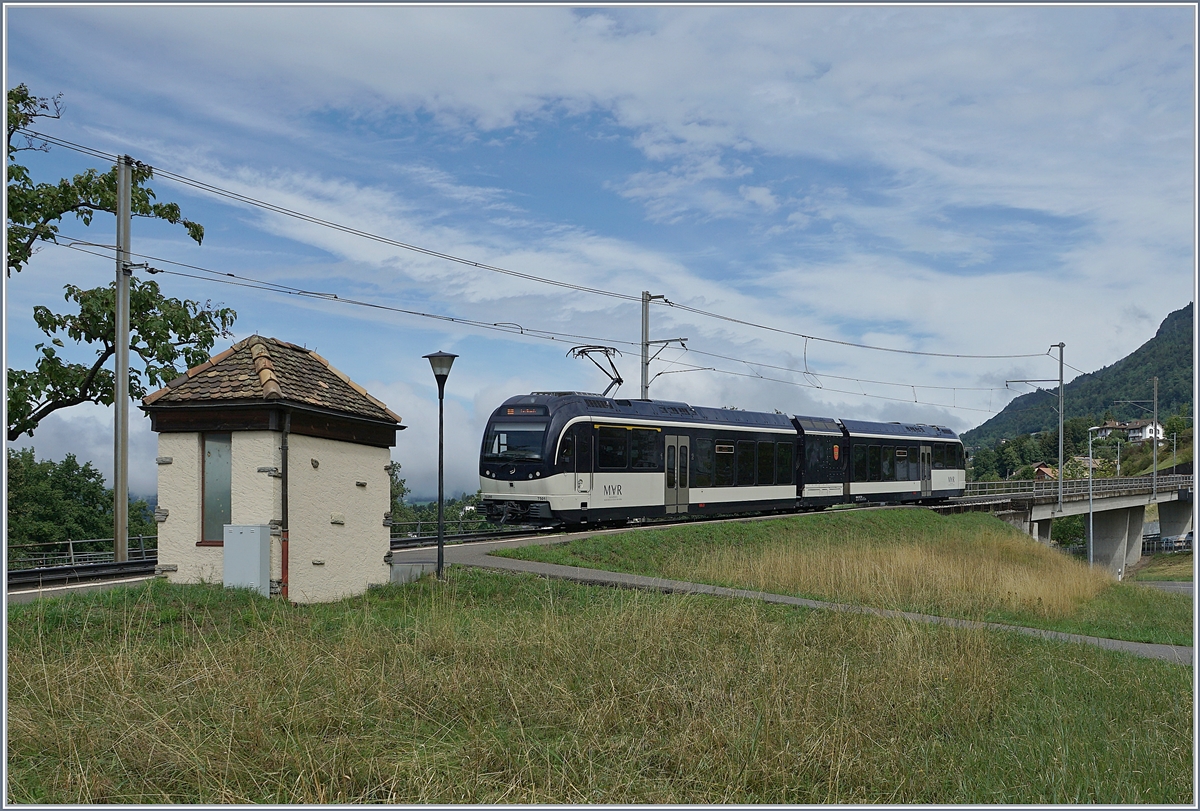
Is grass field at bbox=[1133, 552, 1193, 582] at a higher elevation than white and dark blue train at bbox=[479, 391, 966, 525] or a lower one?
lower

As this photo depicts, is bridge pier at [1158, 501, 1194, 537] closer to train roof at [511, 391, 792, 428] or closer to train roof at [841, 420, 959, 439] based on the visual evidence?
train roof at [841, 420, 959, 439]

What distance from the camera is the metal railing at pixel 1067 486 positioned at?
59237 millimetres

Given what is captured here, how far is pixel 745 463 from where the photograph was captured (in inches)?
1272

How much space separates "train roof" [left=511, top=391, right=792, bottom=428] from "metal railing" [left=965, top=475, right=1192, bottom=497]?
28466mm

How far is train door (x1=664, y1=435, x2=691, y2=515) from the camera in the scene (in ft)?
93.9

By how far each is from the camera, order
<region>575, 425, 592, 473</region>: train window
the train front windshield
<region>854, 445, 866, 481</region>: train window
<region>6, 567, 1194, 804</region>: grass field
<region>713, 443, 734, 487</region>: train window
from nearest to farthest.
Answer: <region>6, 567, 1194, 804</region>: grass field → the train front windshield → <region>575, 425, 592, 473</region>: train window → <region>713, 443, 734, 487</region>: train window → <region>854, 445, 866, 481</region>: train window

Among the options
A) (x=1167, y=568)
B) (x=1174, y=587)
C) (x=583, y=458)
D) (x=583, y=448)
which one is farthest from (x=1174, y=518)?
(x=583, y=448)

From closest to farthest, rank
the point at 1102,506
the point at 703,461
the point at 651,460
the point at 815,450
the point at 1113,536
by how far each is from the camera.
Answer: the point at 651,460
the point at 703,461
the point at 815,450
the point at 1102,506
the point at 1113,536

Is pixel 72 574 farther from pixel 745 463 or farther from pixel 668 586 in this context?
pixel 745 463

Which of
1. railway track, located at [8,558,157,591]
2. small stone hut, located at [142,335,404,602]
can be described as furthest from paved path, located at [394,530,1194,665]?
railway track, located at [8,558,157,591]

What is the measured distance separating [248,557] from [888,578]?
11.0m

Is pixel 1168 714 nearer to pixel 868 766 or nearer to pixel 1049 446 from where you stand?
pixel 868 766

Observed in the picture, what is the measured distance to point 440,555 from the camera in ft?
56.7

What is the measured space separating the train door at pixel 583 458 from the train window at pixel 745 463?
7643mm
